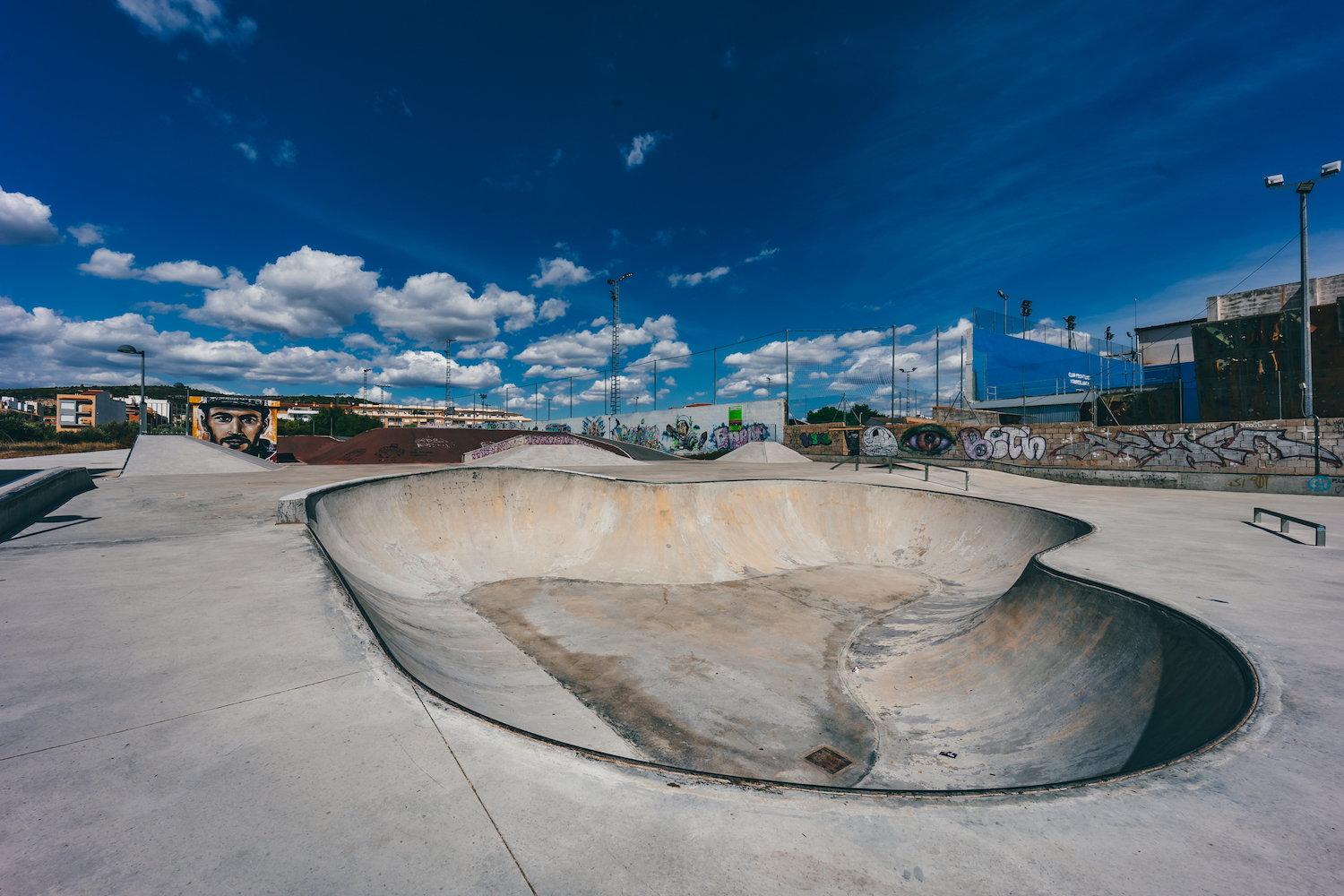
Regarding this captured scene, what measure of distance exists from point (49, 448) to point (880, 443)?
50970 millimetres

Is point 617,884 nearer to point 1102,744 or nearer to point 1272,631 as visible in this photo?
point 1102,744

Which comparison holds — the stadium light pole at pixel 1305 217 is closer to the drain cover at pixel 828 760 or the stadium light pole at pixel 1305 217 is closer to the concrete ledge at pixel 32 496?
the drain cover at pixel 828 760

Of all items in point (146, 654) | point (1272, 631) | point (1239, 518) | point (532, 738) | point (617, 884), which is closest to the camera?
point (617, 884)

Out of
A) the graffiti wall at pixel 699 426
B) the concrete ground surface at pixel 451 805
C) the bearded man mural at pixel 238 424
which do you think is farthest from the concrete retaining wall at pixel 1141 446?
the bearded man mural at pixel 238 424

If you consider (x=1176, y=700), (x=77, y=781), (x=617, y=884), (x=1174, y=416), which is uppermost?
(x=1174, y=416)

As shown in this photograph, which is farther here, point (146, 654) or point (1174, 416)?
point (1174, 416)

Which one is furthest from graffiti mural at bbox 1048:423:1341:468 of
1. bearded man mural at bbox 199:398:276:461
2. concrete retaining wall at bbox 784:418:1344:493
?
bearded man mural at bbox 199:398:276:461

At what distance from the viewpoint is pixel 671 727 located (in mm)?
5809

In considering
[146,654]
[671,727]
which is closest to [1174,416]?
[671,727]

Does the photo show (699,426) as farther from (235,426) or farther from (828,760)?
(828,760)

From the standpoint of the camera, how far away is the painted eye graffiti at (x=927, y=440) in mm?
26938

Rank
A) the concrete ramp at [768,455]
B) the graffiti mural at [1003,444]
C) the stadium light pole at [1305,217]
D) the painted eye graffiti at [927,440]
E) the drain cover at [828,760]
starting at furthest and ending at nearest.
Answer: the concrete ramp at [768,455] < the painted eye graffiti at [927,440] < the graffiti mural at [1003,444] < the stadium light pole at [1305,217] < the drain cover at [828,760]

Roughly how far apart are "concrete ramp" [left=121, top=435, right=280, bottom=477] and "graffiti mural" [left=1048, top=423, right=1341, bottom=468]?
33.5 meters

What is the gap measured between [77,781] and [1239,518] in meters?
16.3
